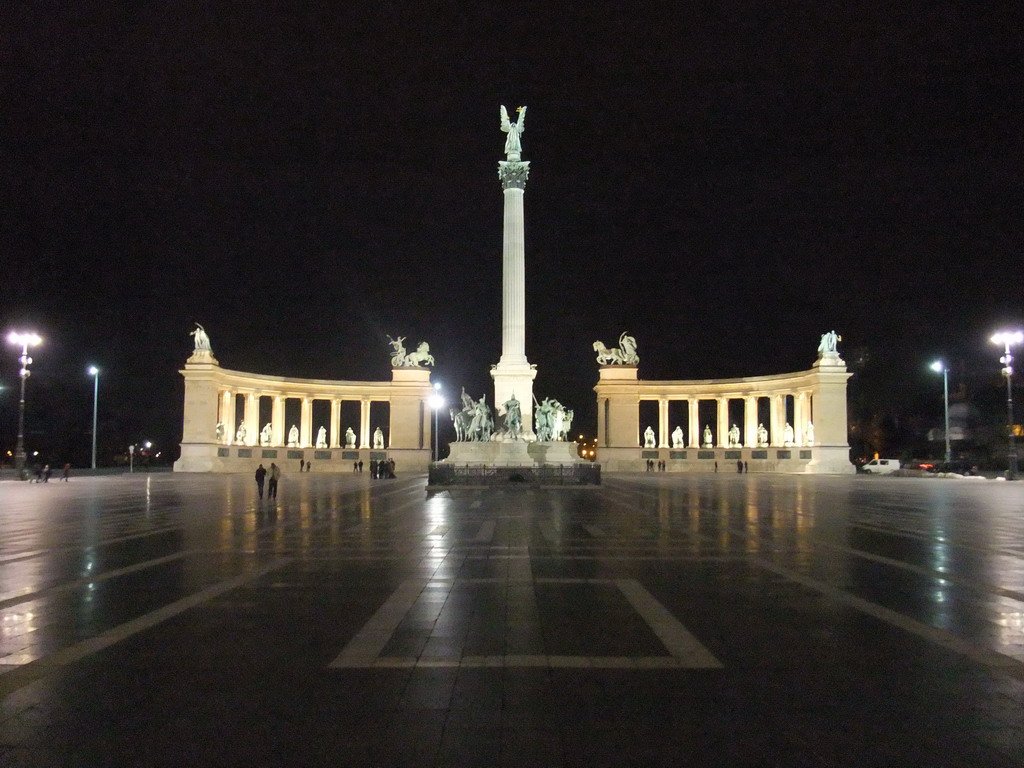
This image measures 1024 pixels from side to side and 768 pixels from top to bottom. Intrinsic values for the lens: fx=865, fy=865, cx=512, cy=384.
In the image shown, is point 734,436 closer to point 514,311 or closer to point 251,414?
point 514,311

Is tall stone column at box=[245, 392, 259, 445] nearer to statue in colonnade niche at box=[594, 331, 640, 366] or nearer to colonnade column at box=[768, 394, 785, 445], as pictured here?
statue in colonnade niche at box=[594, 331, 640, 366]

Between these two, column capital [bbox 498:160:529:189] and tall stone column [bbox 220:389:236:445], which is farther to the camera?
tall stone column [bbox 220:389:236:445]

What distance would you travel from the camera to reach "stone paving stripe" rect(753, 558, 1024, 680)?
349 inches

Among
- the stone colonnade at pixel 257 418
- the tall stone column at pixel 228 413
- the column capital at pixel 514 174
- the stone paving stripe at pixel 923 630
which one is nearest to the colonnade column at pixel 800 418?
the column capital at pixel 514 174

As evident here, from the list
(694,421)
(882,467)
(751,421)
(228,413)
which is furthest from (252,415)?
(882,467)

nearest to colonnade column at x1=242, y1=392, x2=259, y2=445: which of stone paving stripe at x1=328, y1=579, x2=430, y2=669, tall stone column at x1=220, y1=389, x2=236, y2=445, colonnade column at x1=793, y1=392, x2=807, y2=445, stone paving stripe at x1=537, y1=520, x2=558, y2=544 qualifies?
tall stone column at x1=220, y1=389, x2=236, y2=445

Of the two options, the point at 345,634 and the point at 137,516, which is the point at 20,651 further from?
the point at 137,516

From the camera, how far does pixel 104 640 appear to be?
9836 millimetres

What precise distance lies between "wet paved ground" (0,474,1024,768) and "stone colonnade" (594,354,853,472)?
57747 mm

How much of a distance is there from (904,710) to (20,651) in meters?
8.82

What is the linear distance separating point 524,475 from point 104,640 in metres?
37.3

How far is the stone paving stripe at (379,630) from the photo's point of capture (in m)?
8.86

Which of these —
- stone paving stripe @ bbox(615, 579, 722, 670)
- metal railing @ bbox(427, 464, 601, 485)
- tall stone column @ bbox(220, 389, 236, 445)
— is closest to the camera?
stone paving stripe @ bbox(615, 579, 722, 670)

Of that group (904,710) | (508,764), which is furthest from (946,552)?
(508,764)
